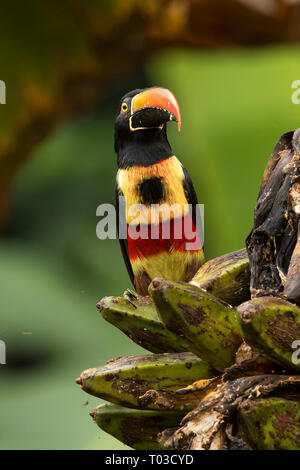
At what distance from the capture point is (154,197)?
98 cm

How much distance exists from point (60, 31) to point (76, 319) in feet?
2.59

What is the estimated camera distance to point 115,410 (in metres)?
0.53

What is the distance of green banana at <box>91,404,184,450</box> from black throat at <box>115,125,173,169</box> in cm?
52

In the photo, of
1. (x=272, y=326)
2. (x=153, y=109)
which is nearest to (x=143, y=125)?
(x=153, y=109)

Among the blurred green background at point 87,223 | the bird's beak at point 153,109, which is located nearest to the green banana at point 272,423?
the bird's beak at point 153,109

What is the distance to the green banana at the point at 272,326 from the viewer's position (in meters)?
0.42

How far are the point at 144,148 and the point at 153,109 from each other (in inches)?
7.2

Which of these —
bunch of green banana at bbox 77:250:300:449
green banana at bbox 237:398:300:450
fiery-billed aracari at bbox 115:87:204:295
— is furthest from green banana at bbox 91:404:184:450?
fiery-billed aracari at bbox 115:87:204:295

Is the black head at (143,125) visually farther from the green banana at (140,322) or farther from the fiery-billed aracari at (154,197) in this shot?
the green banana at (140,322)

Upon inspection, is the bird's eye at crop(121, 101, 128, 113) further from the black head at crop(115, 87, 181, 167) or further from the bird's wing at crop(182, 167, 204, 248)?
the bird's wing at crop(182, 167, 204, 248)

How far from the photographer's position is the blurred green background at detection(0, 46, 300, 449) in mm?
1173

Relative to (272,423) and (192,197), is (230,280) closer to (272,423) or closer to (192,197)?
(272,423)
